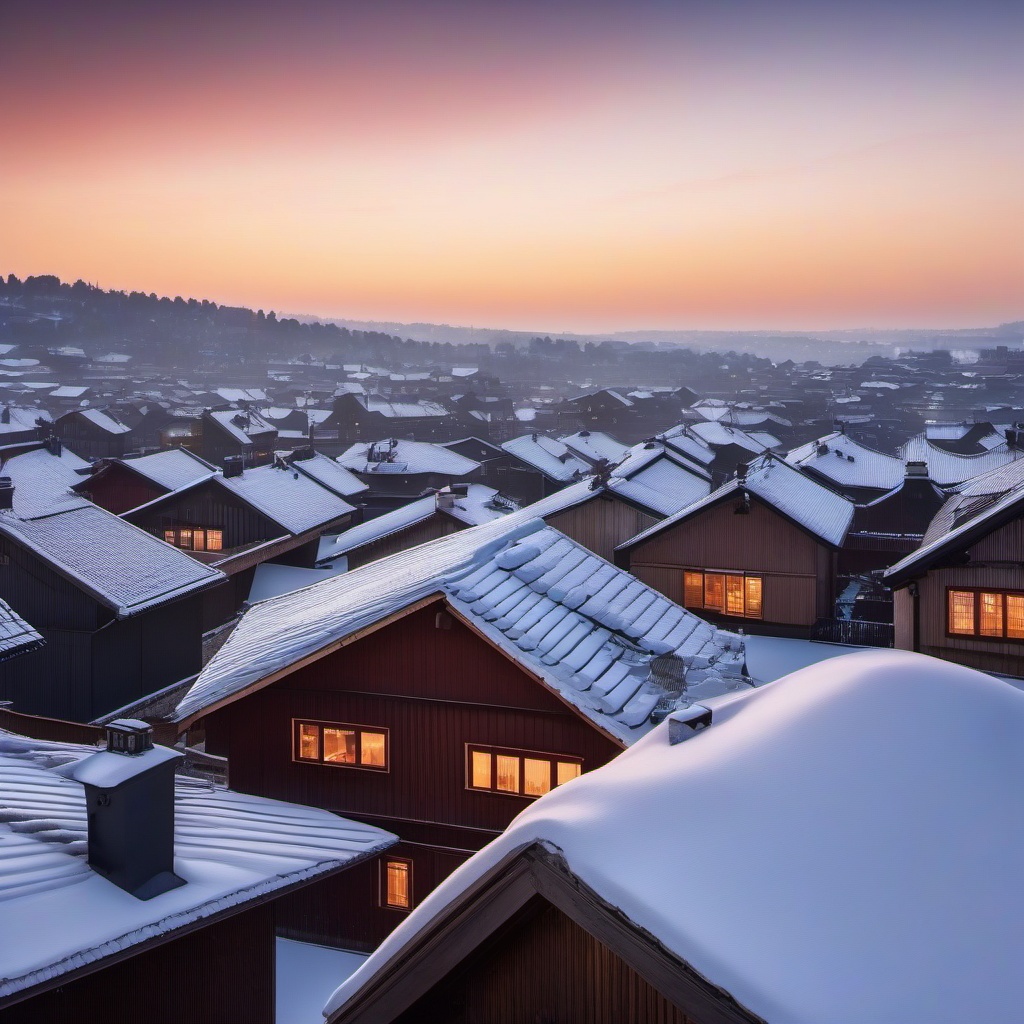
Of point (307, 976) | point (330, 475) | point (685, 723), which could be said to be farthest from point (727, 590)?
point (330, 475)

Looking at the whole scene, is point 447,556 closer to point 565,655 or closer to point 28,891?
point 565,655

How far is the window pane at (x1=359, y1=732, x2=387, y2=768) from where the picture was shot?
13.9 metres

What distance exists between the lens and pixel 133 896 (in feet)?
27.8

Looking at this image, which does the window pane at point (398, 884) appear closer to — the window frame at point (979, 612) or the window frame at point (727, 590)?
the window frame at point (979, 612)

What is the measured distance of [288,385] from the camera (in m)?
163

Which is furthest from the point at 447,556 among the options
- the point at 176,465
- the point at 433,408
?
the point at 433,408

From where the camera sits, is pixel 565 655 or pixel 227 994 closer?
pixel 227 994

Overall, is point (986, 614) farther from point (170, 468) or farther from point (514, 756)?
point (170, 468)

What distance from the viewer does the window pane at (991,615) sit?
2108 centimetres

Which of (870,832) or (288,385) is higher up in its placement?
(288,385)

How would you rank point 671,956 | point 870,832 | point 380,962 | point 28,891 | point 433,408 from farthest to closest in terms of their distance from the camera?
point 433,408
point 28,891
point 380,962
point 870,832
point 671,956

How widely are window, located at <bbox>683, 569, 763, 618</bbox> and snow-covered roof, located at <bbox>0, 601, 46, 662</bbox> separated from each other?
64.0ft

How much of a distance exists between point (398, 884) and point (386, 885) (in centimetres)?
19

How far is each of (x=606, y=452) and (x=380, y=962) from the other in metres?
64.6
